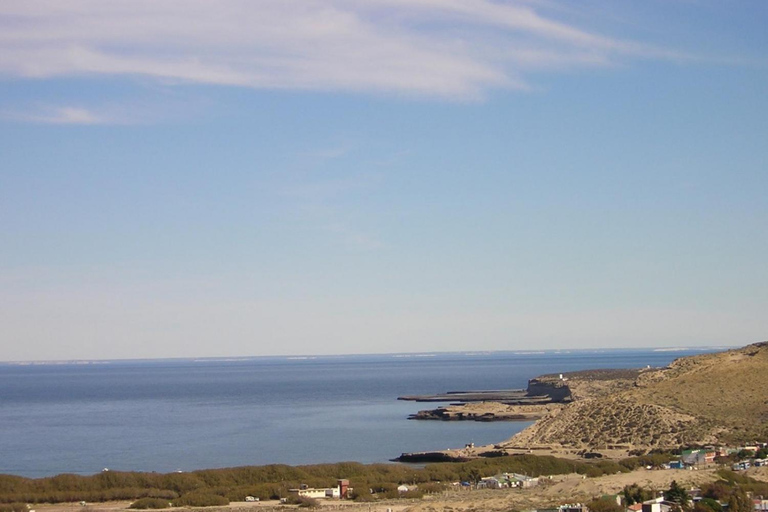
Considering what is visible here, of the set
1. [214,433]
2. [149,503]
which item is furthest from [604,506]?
[214,433]

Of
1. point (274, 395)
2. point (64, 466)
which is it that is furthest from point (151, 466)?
point (274, 395)

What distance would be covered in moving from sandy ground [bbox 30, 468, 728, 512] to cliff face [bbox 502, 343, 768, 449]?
15002mm

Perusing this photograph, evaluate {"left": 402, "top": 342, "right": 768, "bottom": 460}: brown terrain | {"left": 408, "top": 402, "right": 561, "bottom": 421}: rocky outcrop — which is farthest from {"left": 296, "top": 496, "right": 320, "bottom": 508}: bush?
{"left": 408, "top": 402, "right": 561, "bottom": 421}: rocky outcrop

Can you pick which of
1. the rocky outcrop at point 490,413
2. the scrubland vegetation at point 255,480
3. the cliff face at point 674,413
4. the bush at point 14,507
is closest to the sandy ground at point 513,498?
the bush at point 14,507

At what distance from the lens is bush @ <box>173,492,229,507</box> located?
38.6 m

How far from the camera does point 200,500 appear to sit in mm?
38906

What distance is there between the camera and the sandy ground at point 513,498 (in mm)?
35656

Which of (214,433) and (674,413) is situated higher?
(674,413)

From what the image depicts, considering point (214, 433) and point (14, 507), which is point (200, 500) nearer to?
point (14, 507)

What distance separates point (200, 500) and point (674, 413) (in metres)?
34.4

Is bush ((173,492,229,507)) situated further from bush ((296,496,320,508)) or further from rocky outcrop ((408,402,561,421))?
rocky outcrop ((408,402,561,421))

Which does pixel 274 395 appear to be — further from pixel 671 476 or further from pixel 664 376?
pixel 671 476

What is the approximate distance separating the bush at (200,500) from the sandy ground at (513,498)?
52cm

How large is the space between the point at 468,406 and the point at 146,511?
73.9m
